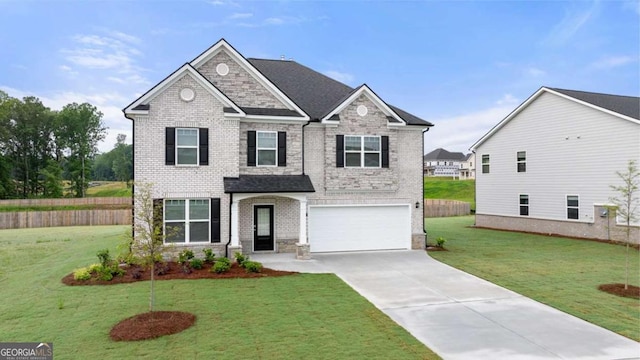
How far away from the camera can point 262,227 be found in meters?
17.2

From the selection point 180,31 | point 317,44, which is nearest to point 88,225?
point 180,31

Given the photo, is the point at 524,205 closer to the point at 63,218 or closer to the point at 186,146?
the point at 186,146

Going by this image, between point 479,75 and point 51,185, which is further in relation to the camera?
Answer: point 51,185

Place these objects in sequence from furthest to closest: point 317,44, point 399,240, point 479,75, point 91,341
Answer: point 479,75 < point 317,44 < point 399,240 < point 91,341

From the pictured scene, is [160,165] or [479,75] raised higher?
[479,75]

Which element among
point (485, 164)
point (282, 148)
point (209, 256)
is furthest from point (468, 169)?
point (209, 256)

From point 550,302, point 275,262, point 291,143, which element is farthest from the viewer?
point 291,143

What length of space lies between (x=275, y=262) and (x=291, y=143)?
512cm

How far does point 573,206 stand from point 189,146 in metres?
21.1

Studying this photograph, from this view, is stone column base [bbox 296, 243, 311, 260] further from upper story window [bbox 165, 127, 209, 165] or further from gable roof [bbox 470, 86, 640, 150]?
gable roof [bbox 470, 86, 640, 150]

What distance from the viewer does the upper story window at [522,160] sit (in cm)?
2591

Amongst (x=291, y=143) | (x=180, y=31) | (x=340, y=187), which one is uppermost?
(x=180, y=31)

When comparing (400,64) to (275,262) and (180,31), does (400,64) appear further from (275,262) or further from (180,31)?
(275,262)

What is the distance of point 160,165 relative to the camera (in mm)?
15336
